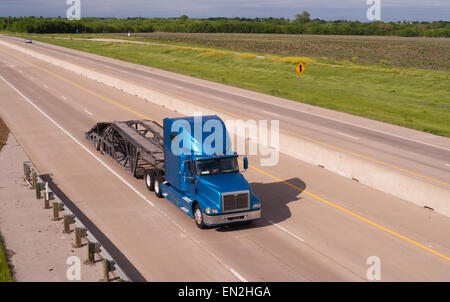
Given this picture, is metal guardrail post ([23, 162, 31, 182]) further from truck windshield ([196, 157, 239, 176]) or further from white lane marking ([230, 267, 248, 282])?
white lane marking ([230, 267, 248, 282])

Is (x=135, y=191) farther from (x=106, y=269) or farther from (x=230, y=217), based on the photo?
(x=106, y=269)

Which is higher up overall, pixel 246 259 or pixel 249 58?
pixel 249 58

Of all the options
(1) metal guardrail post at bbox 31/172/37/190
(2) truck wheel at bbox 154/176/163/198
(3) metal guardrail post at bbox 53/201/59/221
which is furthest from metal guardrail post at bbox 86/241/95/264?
(1) metal guardrail post at bbox 31/172/37/190

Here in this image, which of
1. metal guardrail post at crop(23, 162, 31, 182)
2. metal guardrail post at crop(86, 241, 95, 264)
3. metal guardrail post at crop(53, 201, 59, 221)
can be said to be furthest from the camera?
metal guardrail post at crop(23, 162, 31, 182)

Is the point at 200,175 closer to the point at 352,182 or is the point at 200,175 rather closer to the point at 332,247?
the point at 332,247

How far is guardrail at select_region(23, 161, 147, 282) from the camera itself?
1218 centimetres

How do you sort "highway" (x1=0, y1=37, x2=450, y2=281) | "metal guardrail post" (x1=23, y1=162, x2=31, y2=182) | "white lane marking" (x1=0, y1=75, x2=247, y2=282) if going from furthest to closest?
"metal guardrail post" (x1=23, y1=162, x2=31, y2=182)
"highway" (x1=0, y1=37, x2=450, y2=281)
"white lane marking" (x1=0, y1=75, x2=247, y2=282)

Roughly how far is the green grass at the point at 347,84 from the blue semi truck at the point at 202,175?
73.5 ft

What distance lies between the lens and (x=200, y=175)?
15719 millimetres

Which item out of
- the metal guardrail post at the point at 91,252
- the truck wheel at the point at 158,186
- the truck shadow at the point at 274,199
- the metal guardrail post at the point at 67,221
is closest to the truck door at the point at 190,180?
the truck shadow at the point at 274,199

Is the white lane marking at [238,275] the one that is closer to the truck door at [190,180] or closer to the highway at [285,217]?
the highway at [285,217]

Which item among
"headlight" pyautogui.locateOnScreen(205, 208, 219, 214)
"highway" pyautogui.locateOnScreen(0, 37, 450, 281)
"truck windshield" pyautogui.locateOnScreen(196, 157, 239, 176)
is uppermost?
"truck windshield" pyautogui.locateOnScreen(196, 157, 239, 176)

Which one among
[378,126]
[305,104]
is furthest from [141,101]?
[378,126]

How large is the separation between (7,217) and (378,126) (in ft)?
86.7
